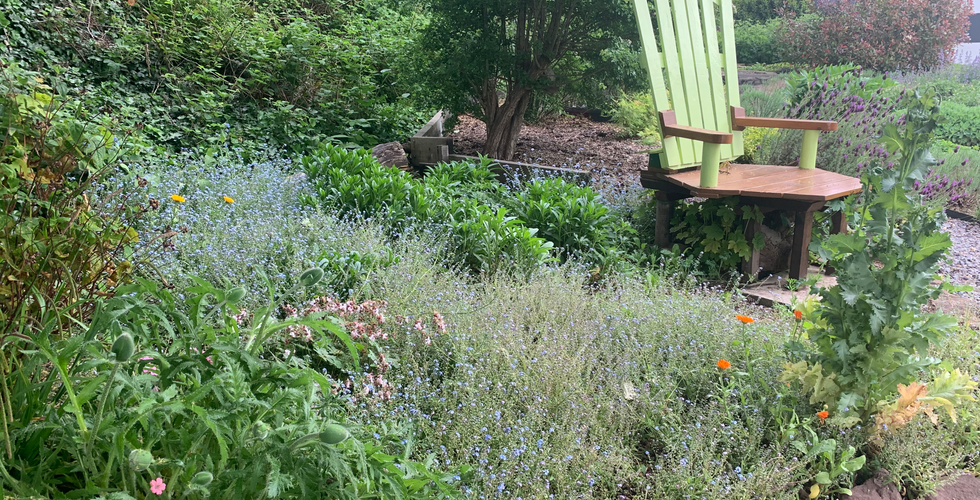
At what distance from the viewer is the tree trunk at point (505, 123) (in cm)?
568

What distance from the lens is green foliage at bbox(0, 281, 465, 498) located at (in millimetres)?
1165

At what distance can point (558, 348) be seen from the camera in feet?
7.80

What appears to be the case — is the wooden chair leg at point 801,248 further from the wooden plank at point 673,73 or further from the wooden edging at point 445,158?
the wooden edging at point 445,158

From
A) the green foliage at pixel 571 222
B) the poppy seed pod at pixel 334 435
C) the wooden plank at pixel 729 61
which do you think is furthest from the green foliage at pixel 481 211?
the poppy seed pod at pixel 334 435

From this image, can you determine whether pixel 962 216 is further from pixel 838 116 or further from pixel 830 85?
pixel 830 85

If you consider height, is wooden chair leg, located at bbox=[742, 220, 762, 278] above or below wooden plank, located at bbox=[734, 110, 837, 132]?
below

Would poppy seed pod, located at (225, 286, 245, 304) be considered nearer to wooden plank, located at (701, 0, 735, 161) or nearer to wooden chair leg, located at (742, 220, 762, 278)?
wooden chair leg, located at (742, 220, 762, 278)

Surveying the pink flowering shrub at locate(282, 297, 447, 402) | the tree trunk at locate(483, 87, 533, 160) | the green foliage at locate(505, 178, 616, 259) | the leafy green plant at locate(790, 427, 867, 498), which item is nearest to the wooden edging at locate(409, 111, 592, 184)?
the tree trunk at locate(483, 87, 533, 160)

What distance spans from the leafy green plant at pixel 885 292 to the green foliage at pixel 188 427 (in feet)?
4.43

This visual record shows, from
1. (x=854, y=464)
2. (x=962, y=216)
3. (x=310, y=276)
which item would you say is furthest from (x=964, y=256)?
(x=310, y=276)

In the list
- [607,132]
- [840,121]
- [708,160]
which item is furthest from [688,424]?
[607,132]

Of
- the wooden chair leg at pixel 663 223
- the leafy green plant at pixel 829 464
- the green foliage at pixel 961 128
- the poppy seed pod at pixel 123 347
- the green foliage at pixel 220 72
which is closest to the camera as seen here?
the poppy seed pod at pixel 123 347

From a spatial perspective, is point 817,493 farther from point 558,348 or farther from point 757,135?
point 757,135

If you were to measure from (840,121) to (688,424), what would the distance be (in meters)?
3.92
